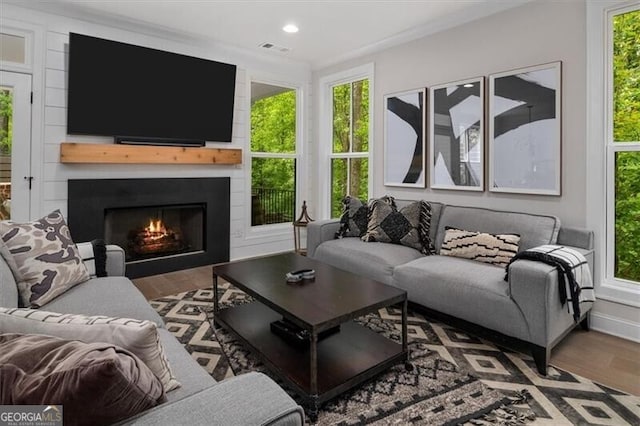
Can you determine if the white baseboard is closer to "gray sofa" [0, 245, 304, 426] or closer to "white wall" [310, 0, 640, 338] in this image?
"white wall" [310, 0, 640, 338]

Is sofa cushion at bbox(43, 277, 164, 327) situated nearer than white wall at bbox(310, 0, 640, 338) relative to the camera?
Yes

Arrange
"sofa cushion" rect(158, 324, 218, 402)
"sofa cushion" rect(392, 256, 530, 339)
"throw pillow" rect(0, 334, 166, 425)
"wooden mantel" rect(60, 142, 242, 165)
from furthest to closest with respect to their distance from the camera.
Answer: "wooden mantel" rect(60, 142, 242, 165) < "sofa cushion" rect(392, 256, 530, 339) < "sofa cushion" rect(158, 324, 218, 402) < "throw pillow" rect(0, 334, 166, 425)

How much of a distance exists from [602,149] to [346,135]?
293 cm

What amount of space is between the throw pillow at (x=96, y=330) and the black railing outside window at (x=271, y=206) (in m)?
3.99

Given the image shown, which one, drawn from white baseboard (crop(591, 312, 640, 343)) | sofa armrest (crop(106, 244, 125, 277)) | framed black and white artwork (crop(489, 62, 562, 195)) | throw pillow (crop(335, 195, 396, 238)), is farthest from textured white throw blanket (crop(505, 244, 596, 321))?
sofa armrest (crop(106, 244, 125, 277))

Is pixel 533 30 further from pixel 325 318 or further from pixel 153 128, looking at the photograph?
pixel 153 128

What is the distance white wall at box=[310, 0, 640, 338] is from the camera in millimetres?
2805

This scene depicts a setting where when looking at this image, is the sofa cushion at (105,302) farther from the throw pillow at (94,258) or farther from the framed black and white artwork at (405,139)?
the framed black and white artwork at (405,139)

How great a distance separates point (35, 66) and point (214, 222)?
224cm

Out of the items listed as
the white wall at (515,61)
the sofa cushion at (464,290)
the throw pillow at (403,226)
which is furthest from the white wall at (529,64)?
the sofa cushion at (464,290)

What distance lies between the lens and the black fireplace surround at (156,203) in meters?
3.68

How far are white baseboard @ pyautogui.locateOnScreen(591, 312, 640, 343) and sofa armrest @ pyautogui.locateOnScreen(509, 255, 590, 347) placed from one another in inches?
28.6

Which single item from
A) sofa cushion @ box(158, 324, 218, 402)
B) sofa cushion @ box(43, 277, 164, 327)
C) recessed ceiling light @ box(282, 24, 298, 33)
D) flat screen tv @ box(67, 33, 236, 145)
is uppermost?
recessed ceiling light @ box(282, 24, 298, 33)

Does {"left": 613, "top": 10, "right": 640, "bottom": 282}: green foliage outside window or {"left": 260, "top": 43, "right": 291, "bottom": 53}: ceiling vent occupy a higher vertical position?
{"left": 260, "top": 43, "right": 291, "bottom": 53}: ceiling vent
